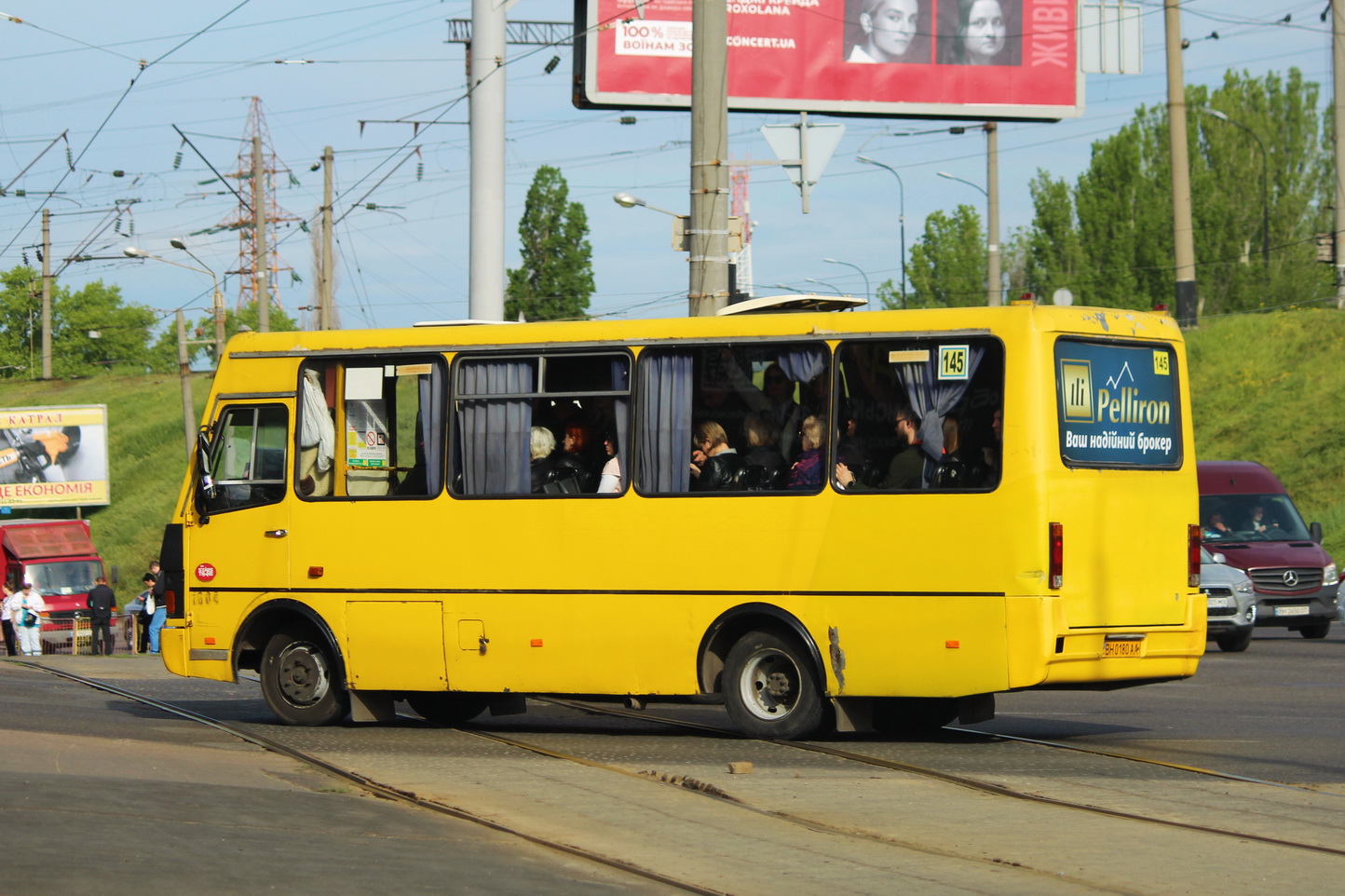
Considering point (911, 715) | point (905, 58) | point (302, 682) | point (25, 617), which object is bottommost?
point (25, 617)

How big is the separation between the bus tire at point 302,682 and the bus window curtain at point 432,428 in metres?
1.59

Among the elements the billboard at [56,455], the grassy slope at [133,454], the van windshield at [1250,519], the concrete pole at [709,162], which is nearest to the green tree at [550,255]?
the grassy slope at [133,454]

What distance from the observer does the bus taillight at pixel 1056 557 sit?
448 inches

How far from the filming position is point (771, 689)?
12359 millimetres

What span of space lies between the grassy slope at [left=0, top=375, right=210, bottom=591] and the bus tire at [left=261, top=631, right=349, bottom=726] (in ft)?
141

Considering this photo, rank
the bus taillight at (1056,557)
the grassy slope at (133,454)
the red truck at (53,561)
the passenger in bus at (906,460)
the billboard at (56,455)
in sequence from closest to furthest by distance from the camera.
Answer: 1. the bus taillight at (1056,557)
2. the passenger in bus at (906,460)
3. the red truck at (53,561)
4. the grassy slope at (133,454)
5. the billboard at (56,455)

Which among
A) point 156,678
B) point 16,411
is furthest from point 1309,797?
point 16,411

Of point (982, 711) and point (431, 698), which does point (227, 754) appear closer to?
point (431, 698)

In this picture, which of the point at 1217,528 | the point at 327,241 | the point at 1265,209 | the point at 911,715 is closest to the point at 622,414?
the point at 911,715

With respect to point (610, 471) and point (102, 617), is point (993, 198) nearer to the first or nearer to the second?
point (102, 617)

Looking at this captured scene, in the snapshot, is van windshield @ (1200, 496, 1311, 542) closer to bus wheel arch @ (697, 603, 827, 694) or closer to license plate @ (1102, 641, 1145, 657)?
license plate @ (1102, 641, 1145, 657)

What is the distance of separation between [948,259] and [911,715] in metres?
69.5

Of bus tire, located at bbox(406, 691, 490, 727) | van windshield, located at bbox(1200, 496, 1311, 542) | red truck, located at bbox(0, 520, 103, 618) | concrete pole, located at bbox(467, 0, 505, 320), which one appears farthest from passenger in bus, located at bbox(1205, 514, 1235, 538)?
red truck, located at bbox(0, 520, 103, 618)

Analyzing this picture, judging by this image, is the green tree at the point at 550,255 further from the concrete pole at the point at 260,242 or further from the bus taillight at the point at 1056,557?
the bus taillight at the point at 1056,557
